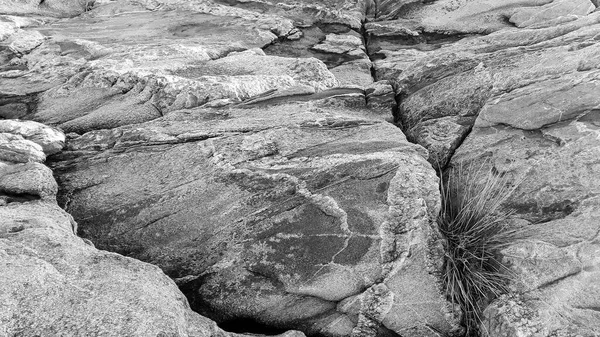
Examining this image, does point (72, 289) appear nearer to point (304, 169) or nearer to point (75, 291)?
point (75, 291)

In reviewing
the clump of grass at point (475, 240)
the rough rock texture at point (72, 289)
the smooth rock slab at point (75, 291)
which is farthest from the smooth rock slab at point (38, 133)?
the clump of grass at point (475, 240)

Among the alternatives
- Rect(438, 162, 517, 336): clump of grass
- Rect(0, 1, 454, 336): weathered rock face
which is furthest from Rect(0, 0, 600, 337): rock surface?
Rect(438, 162, 517, 336): clump of grass

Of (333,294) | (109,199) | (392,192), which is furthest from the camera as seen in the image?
(109,199)

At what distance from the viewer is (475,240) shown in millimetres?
5180

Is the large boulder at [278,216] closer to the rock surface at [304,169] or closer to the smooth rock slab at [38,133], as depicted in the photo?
the rock surface at [304,169]

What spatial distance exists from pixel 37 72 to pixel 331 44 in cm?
512

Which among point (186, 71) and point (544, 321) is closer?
point (544, 321)

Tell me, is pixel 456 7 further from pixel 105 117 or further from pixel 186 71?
pixel 105 117

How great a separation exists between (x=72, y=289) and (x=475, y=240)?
3.97m

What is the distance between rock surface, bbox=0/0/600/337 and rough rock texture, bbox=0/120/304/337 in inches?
1.4

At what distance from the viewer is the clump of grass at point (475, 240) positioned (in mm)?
4895

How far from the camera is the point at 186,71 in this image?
732 cm

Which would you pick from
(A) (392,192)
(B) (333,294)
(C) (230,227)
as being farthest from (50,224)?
(A) (392,192)

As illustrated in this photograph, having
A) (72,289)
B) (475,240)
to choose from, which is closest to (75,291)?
(72,289)
